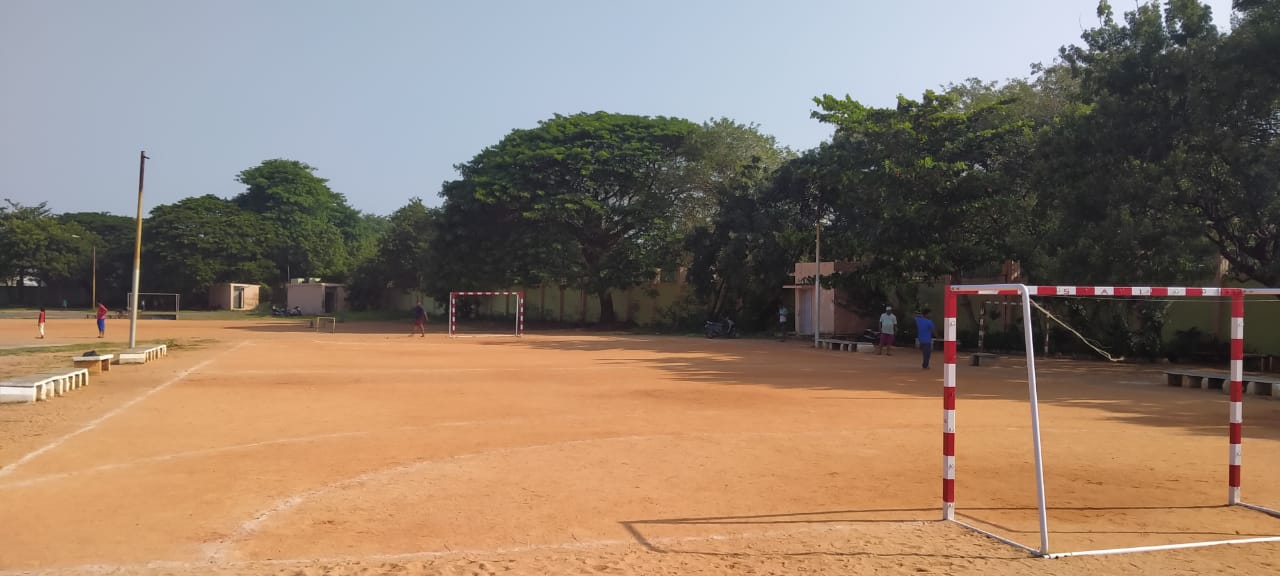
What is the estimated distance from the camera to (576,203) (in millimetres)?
39250

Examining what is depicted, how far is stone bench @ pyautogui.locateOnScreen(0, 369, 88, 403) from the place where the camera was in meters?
12.8

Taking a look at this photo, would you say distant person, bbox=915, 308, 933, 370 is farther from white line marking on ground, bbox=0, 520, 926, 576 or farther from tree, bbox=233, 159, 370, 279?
tree, bbox=233, 159, 370, 279

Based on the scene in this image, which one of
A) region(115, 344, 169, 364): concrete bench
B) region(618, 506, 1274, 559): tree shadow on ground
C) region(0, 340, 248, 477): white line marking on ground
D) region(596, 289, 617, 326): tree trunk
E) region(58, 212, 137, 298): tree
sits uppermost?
Answer: region(58, 212, 137, 298): tree

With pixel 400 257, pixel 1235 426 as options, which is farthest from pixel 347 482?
pixel 400 257

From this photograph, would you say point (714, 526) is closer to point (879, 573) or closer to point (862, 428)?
point (879, 573)

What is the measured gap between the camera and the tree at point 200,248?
196 ft

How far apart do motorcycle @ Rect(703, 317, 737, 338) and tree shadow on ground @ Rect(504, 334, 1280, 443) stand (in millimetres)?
6195

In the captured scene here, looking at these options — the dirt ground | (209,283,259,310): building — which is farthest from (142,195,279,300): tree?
the dirt ground

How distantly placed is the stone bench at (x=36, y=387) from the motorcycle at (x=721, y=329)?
79.6 feet

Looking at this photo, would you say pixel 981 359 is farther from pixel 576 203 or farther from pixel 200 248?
pixel 200 248

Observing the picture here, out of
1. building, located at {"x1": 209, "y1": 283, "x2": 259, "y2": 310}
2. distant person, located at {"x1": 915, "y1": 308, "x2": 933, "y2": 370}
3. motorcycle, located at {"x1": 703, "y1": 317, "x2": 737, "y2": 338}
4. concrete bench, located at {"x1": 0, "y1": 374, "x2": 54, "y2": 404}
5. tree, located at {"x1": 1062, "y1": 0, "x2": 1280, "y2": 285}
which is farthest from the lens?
building, located at {"x1": 209, "y1": 283, "x2": 259, "y2": 310}

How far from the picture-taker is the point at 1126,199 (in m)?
19.3

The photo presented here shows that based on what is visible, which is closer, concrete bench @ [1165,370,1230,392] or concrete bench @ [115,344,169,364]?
concrete bench @ [1165,370,1230,392]

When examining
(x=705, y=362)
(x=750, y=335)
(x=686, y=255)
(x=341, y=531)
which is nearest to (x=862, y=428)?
(x=341, y=531)
